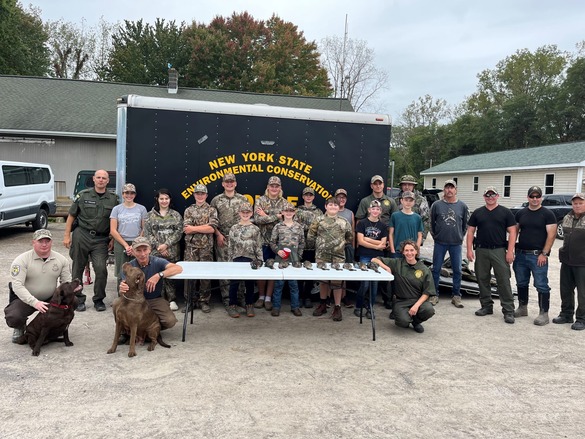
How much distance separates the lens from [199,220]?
221 inches

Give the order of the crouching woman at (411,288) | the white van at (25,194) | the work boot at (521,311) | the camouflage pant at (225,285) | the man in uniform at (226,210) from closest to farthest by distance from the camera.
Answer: the crouching woman at (411,288) < the man in uniform at (226,210) < the camouflage pant at (225,285) < the work boot at (521,311) < the white van at (25,194)

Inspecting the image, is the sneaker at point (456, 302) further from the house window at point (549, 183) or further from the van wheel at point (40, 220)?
the house window at point (549, 183)

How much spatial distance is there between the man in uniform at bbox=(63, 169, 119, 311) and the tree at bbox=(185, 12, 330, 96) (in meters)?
25.1

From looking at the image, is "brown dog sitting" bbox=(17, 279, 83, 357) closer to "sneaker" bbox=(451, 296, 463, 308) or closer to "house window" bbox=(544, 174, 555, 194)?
"sneaker" bbox=(451, 296, 463, 308)

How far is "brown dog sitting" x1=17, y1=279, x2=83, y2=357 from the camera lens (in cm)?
414

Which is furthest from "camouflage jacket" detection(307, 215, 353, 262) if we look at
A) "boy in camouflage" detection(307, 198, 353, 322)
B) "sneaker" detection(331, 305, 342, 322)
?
"sneaker" detection(331, 305, 342, 322)

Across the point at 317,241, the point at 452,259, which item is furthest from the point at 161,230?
the point at 452,259

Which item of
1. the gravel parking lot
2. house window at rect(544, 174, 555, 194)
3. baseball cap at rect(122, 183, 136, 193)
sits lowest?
the gravel parking lot

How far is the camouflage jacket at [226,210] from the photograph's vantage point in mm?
5766

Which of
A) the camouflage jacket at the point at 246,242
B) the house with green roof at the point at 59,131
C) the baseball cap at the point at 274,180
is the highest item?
the house with green roof at the point at 59,131

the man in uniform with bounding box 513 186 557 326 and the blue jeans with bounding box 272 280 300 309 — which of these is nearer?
the man in uniform with bounding box 513 186 557 326

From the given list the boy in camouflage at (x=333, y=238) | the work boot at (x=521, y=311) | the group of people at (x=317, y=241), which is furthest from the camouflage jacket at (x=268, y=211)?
the work boot at (x=521, y=311)

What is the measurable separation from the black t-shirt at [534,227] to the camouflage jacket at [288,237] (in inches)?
115

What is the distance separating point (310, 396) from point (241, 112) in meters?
3.93
